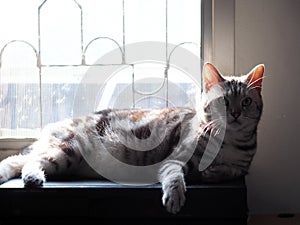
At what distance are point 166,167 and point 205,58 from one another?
524mm

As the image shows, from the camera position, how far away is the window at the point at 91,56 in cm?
195

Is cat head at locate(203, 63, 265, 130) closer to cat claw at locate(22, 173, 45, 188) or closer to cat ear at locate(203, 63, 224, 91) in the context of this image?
cat ear at locate(203, 63, 224, 91)

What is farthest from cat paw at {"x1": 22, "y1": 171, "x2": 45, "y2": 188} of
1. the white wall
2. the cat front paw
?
the white wall

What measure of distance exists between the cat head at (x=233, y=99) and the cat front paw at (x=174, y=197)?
286mm

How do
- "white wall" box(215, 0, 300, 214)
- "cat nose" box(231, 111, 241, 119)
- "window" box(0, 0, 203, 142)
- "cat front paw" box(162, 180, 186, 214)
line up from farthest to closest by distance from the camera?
"window" box(0, 0, 203, 142), "white wall" box(215, 0, 300, 214), "cat nose" box(231, 111, 241, 119), "cat front paw" box(162, 180, 186, 214)

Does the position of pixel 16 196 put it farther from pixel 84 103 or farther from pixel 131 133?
pixel 84 103

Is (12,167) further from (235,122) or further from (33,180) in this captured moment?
(235,122)

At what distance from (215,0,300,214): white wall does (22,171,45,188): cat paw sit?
760 millimetres

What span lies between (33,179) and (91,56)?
66 centimetres

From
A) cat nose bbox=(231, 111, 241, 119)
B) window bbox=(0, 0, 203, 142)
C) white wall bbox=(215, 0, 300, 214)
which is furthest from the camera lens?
window bbox=(0, 0, 203, 142)

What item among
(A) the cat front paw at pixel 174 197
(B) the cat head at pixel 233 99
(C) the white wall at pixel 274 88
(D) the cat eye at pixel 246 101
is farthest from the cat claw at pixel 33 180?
(C) the white wall at pixel 274 88

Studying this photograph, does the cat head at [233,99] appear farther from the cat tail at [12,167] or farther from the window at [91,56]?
the cat tail at [12,167]

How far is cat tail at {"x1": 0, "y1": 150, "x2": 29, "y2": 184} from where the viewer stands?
5.20ft

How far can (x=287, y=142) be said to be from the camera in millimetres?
1849
